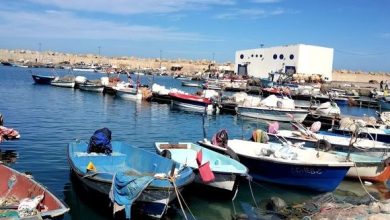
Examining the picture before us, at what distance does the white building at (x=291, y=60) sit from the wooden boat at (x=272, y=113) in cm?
4301

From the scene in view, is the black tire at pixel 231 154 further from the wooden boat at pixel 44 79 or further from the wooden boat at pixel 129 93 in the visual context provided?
the wooden boat at pixel 44 79

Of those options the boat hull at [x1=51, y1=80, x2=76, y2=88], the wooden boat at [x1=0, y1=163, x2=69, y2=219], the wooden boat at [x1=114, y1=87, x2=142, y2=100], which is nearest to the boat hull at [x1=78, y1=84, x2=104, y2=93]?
the boat hull at [x1=51, y1=80, x2=76, y2=88]

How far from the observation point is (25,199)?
429 inches

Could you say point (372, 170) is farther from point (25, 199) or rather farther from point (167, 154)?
point (25, 199)

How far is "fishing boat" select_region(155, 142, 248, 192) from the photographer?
14.0 m

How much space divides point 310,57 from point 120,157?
68928mm

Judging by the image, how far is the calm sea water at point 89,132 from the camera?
14391 millimetres

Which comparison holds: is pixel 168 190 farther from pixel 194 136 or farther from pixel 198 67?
pixel 198 67

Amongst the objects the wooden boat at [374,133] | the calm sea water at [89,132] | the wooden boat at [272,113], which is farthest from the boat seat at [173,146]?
the wooden boat at [272,113]

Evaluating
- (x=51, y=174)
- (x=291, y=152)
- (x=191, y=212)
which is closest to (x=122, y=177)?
(x=191, y=212)

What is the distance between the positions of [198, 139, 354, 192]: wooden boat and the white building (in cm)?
6309

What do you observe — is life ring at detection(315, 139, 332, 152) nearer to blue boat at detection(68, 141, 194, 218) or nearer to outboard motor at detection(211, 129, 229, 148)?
outboard motor at detection(211, 129, 229, 148)

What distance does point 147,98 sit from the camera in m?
47.3

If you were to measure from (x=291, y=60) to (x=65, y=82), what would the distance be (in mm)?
40288
